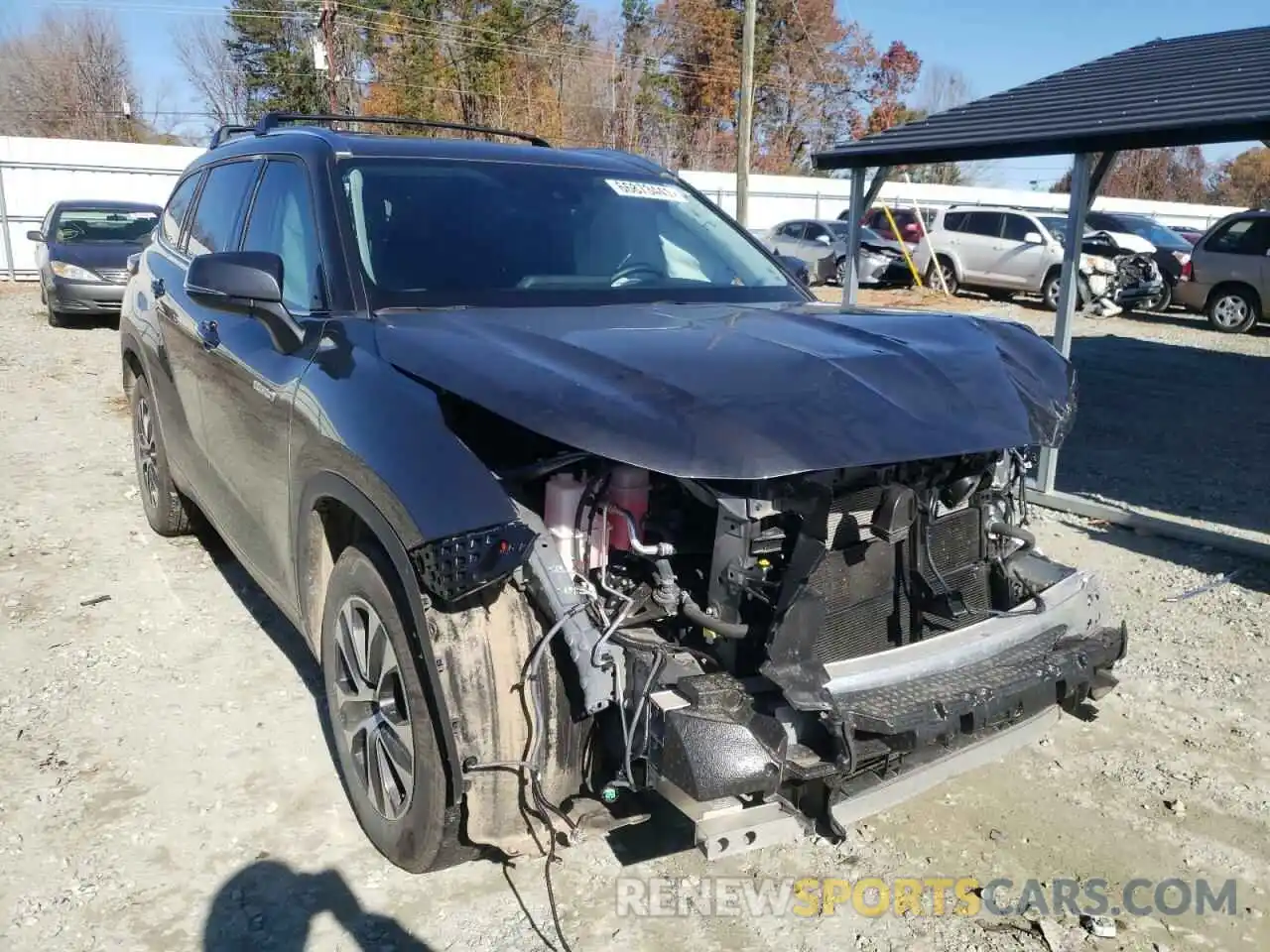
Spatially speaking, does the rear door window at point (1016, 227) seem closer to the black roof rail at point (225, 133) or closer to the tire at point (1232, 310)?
the tire at point (1232, 310)

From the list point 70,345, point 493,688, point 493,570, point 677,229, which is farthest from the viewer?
point 70,345

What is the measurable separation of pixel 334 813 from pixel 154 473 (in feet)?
9.61

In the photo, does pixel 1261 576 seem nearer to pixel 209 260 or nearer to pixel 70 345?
pixel 209 260

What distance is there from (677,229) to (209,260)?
1.74 meters

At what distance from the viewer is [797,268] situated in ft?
14.2

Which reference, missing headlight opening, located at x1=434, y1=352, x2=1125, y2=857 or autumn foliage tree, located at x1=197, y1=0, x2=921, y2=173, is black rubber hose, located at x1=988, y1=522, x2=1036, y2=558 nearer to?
missing headlight opening, located at x1=434, y1=352, x2=1125, y2=857

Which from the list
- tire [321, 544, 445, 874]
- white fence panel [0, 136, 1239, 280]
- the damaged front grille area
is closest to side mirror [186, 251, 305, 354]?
tire [321, 544, 445, 874]

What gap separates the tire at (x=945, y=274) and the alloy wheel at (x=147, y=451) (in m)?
17.7

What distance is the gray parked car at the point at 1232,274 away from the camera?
15.4 metres

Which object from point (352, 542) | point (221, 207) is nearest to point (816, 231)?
point (221, 207)

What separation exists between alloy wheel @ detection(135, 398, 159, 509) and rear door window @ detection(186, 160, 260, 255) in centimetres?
109

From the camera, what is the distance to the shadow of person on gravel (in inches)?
103

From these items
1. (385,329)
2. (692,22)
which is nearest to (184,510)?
(385,329)

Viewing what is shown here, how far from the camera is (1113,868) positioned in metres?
2.99
